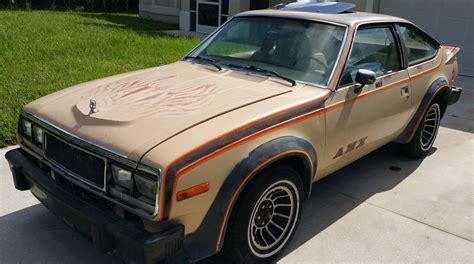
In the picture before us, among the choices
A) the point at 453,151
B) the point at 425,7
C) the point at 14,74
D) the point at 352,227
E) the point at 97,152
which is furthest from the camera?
the point at 425,7

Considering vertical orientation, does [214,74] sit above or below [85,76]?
above

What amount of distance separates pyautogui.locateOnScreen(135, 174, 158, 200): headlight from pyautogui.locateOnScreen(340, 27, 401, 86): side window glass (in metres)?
1.78

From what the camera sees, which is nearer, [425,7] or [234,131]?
[234,131]

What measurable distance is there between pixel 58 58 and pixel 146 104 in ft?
20.5

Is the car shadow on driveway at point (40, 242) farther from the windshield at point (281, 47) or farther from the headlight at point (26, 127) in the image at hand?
the windshield at point (281, 47)

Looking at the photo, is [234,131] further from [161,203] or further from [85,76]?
[85,76]

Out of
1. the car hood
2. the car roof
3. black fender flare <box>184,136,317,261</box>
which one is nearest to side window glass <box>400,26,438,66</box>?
the car roof

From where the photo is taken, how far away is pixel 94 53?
30.2 feet

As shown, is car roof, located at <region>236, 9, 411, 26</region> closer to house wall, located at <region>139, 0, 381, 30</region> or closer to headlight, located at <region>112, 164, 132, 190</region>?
headlight, located at <region>112, 164, 132, 190</region>

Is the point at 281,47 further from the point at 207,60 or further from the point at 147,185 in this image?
the point at 147,185

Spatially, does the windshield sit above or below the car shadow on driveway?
above

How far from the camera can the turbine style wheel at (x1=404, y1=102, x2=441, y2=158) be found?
4.82 metres

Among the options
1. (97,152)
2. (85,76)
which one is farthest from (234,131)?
(85,76)

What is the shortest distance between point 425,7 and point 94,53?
7.41 m
